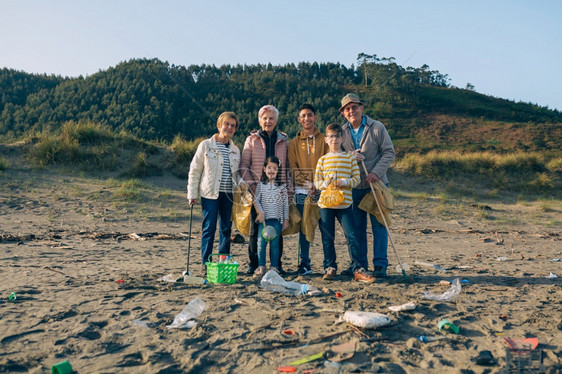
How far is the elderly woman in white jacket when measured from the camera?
5.28 m

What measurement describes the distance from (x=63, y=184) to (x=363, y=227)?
9.55m

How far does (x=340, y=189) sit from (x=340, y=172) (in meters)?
0.20

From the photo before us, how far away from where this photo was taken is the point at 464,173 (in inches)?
682

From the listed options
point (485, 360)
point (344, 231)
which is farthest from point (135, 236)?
point (485, 360)

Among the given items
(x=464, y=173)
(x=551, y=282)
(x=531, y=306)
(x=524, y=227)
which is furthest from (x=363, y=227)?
(x=464, y=173)

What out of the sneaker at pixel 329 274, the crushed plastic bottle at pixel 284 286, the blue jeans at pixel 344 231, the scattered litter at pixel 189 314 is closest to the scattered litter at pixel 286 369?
the scattered litter at pixel 189 314

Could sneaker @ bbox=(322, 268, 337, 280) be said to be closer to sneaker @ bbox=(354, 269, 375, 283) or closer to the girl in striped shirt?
sneaker @ bbox=(354, 269, 375, 283)

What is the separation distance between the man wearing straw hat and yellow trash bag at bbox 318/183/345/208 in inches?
18.1

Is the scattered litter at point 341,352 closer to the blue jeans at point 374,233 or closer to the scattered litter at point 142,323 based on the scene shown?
the scattered litter at point 142,323

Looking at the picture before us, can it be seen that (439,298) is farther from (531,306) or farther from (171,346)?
(171,346)

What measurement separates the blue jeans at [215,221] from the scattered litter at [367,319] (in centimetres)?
224

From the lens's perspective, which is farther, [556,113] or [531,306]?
A: [556,113]

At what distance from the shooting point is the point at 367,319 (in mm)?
3441

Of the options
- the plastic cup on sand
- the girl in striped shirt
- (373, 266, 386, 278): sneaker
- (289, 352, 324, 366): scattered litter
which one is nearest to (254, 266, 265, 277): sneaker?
the girl in striped shirt
